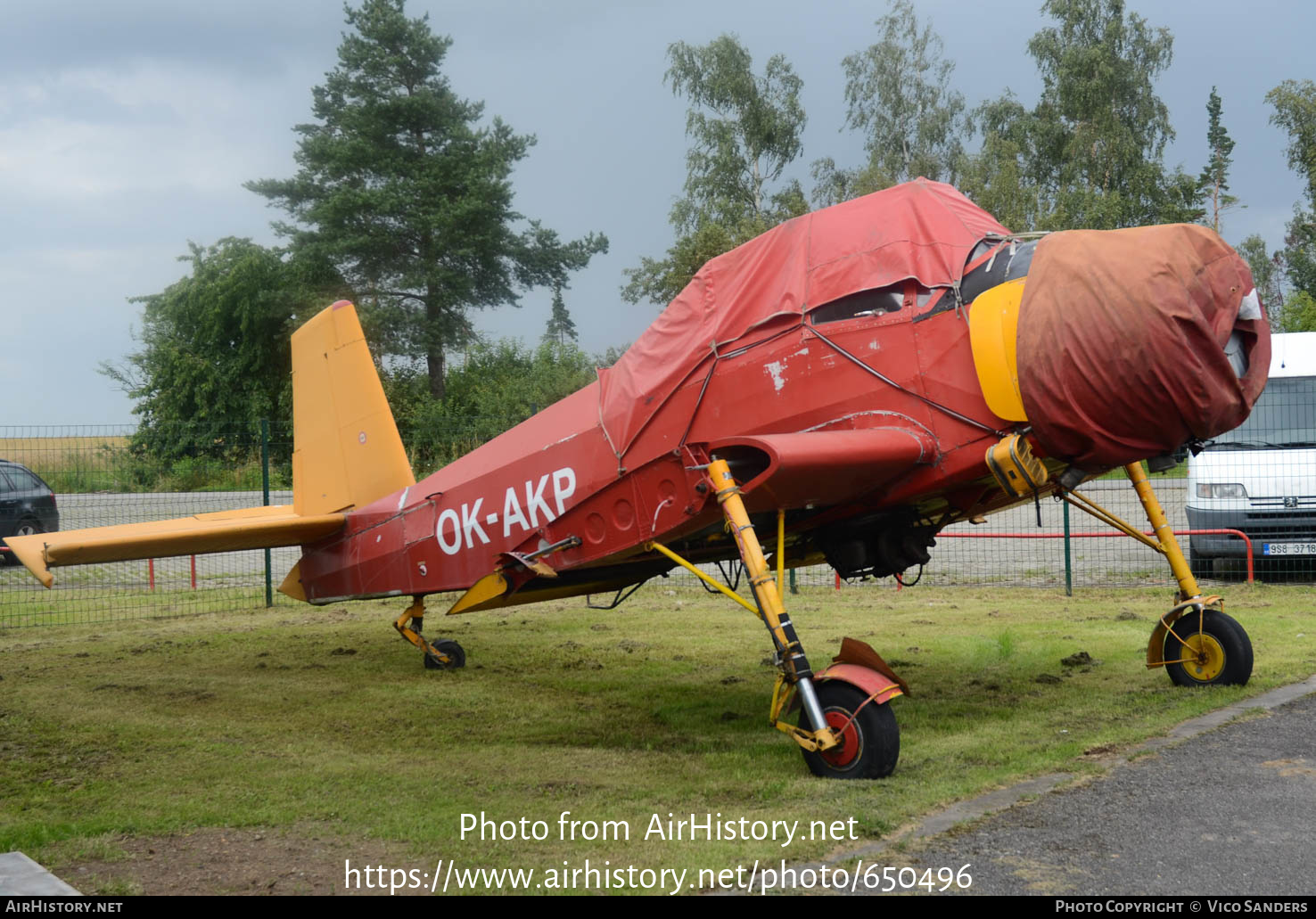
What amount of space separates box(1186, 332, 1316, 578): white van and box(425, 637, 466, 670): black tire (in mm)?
9027

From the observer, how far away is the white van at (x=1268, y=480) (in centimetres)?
1298

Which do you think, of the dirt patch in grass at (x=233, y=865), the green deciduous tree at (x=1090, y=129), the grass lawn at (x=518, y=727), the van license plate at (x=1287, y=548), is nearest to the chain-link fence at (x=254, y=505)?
the van license plate at (x=1287, y=548)

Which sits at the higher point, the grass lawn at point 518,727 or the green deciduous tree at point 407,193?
the green deciduous tree at point 407,193

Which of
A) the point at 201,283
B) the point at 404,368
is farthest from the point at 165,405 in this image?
the point at 404,368

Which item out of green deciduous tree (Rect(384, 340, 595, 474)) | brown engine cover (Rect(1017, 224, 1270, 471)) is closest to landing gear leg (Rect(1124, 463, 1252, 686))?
brown engine cover (Rect(1017, 224, 1270, 471))

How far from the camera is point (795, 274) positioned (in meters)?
6.07

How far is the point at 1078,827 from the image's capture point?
433 centimetres

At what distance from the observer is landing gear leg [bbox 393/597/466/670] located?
8.75 meters

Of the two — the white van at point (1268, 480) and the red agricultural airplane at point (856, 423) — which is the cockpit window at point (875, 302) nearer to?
the red agricultural airplane at point (856, 423)

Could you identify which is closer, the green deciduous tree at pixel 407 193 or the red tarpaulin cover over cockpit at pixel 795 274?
the red tarpaulin cover over cockpit at pixel 795 274

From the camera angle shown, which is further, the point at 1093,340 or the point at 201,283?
the point at 201,283

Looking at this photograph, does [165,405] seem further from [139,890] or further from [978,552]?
[139,890]

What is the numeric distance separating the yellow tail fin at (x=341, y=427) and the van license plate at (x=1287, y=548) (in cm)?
1031

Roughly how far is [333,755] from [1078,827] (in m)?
4.03
